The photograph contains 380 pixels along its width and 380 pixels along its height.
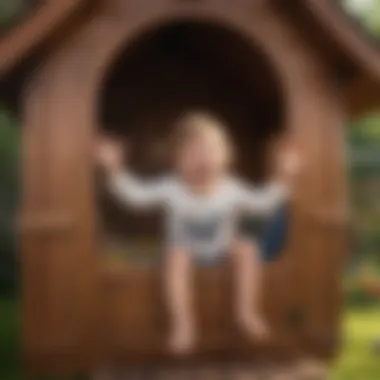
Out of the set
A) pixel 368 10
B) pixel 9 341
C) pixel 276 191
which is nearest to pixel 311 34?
pixel 276 191

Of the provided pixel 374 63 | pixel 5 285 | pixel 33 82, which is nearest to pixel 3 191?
pixel 5 285

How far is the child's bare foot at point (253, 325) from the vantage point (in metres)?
1.26

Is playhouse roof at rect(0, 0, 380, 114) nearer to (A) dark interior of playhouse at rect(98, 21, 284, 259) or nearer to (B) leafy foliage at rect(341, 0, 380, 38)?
(A) dark interior of playhouse at rect(98, 21, 284, 259)

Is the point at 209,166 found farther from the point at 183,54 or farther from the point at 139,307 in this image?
the point at 183,54

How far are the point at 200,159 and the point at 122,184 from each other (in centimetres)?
9

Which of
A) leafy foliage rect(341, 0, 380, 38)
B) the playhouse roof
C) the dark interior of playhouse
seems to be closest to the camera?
the playhouse roof

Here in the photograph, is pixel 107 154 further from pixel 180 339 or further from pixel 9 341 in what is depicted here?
pixel 9 341

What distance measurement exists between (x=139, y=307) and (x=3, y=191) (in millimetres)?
685

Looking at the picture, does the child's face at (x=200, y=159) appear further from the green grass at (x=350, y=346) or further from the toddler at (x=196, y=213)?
the green grass at (x=350, y=346)

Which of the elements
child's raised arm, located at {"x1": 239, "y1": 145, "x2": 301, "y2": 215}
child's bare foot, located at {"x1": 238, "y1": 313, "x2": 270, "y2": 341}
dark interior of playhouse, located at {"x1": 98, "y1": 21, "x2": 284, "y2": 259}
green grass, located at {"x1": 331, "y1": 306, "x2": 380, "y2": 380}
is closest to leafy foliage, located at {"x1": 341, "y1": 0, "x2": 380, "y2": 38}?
dark interior of playhouse, located at {"x1": 98, "y1": 21, "x2": 284, "y2": 259}

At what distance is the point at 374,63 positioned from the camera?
1294mm

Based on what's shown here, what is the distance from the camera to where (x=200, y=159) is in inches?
49.2

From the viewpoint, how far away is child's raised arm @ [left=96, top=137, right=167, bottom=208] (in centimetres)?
125

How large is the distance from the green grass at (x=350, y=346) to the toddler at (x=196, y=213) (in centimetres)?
17
